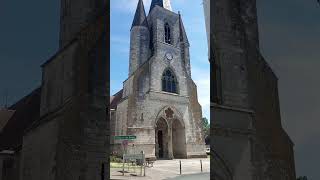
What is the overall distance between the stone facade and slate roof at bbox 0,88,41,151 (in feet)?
6.41

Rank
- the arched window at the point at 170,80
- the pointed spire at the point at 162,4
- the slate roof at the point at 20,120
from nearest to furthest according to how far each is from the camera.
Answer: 1. the slate roof at the point at 20,120
2. the arched window at the point at 170,80
3. the pointed spire at the point at 162,4

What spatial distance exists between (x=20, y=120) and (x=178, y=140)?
5592mm

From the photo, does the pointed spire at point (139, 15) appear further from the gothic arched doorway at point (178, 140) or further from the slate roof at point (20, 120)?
the slate roof at point (20, 120)

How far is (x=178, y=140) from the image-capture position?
8.44m

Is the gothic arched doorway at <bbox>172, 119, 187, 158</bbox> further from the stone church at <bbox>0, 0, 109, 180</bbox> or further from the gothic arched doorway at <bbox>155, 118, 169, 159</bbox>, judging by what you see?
the stone church at <bbox>0, 0, 109, 180</bbox>

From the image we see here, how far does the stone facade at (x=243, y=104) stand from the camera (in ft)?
13.0

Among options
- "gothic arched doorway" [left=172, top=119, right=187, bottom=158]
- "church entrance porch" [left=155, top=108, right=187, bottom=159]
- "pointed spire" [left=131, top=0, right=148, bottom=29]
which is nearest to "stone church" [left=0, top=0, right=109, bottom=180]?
"pointed spire" [left=131, top=0, right=148, bottom=29]

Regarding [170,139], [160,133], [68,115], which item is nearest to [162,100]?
[170,139]

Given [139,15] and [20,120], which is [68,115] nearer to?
[20,120]

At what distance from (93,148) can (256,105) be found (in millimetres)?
Answer: 2196

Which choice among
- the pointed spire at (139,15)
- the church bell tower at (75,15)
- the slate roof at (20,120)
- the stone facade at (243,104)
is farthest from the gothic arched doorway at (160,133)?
the slate roof at (20,120)

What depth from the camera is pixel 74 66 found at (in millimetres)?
3393

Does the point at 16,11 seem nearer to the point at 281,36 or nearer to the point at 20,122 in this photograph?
the point at 20,122

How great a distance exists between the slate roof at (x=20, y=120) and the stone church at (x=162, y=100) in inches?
78.5
